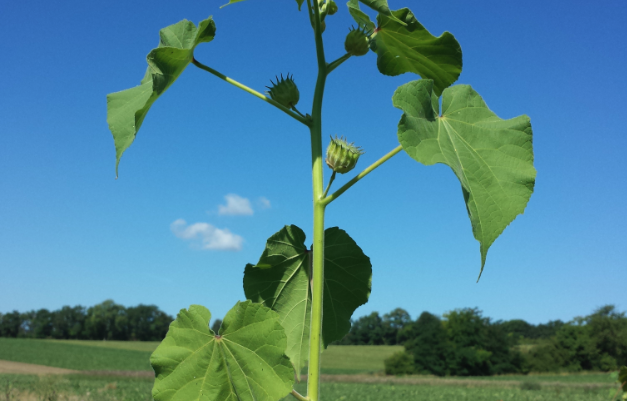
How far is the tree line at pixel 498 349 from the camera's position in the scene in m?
41.8

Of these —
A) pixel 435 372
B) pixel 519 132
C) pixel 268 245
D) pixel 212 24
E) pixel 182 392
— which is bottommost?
pixel 435 372

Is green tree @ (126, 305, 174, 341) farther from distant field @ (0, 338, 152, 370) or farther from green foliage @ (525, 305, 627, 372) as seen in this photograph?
green foliage @ (525, 305, 627, 372)

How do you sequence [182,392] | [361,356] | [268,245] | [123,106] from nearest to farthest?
[182,392] < [123,106] < [268,245] < [361,356]

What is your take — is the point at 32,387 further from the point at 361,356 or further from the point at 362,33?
the point at 361,356

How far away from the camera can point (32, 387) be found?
14.1 m

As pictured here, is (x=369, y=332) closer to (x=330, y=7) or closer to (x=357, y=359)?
(x=357, y=359)

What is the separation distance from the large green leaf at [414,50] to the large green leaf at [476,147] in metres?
0.14

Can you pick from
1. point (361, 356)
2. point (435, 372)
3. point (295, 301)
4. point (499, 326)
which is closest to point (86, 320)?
point (361, 356)

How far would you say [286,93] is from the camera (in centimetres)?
113

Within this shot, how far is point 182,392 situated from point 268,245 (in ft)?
1.31

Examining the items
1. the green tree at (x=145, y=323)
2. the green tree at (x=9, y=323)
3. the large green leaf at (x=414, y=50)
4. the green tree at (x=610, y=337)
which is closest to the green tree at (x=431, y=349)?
the green tree at (x=610, y=337)

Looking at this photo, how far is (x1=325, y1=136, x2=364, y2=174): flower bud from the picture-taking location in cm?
103

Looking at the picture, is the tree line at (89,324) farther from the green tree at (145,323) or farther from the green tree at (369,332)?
the green tree at (369,332)

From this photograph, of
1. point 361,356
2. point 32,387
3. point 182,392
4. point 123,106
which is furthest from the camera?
point 361,356
